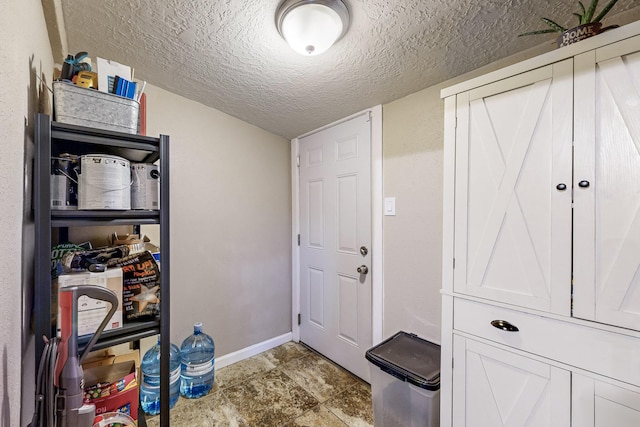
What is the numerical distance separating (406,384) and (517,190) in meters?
1.05

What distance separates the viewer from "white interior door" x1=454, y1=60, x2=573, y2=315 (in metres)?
0.93

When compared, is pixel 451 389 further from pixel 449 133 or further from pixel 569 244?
pixel 449 133

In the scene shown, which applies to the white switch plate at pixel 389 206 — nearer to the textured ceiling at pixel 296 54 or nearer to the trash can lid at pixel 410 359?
the textured ceiling at pixel 296 54

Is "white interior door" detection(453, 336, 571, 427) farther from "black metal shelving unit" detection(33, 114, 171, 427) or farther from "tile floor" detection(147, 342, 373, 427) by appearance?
"black metal shelving unit" detection(33, 114, 171, 427)

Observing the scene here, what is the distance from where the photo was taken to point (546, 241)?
0.96 meters

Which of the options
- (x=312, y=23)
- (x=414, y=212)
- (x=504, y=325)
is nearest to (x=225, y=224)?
(x=414, y=212)

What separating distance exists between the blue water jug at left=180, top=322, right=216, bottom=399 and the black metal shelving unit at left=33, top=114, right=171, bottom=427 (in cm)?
102

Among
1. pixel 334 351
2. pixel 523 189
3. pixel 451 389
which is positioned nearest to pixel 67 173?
pixel 523 189

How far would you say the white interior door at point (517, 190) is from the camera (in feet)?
3.05

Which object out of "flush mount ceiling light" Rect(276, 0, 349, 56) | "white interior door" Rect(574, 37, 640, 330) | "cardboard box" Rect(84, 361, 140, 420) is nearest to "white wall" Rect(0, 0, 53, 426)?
"cardboard box" Rect(84, 361, 140, 420)

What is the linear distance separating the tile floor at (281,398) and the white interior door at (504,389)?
0.78 m

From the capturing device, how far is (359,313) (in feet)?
6.95

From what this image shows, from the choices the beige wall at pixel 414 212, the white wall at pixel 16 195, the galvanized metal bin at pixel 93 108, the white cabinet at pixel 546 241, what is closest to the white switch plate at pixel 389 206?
the beige wall at pixel 414 212

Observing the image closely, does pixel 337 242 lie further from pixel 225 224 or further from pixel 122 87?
pixel 122 87
